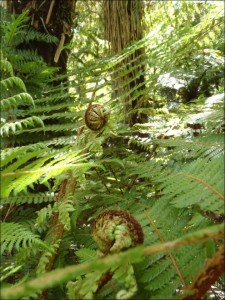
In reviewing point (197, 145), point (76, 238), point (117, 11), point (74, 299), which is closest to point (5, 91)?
point (76, 238)

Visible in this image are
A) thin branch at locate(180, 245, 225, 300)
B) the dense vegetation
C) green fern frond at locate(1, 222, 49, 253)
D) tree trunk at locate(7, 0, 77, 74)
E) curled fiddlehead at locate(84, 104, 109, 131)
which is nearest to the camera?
thin branch at locate(180, 245, 225, 300)

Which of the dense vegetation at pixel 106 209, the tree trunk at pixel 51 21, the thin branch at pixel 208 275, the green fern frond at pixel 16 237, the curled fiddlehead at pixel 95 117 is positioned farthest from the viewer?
the tree trunk at pixel 51 21

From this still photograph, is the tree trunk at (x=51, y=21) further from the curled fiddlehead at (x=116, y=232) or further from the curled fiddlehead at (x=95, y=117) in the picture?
the curled fiddlehead at (x=116, y=232)

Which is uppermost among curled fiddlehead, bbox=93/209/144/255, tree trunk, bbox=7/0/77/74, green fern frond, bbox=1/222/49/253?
tree trunk, bbox=7/0/77/74

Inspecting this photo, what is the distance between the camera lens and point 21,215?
1338 millimetres

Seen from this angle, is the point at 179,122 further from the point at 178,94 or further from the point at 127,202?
the point at 178,94

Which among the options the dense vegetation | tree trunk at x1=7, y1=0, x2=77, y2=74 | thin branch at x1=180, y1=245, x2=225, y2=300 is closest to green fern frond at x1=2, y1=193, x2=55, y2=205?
the dense vegetation

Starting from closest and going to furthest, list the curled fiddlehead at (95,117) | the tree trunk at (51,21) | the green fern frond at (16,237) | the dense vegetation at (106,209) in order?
the dense vegetation at (106,209)
the green fern frond at (16,237)
the curled fiddlehead at (95,117)
the tree trunk at (51,21)

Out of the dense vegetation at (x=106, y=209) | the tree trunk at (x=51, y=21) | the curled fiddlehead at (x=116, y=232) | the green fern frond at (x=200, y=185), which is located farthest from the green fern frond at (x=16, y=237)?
the tree trunk at (x=51, y=21)

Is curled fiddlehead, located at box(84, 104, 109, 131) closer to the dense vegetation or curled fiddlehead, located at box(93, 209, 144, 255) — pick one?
the dense vegetation

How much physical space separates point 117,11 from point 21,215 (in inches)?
75.7

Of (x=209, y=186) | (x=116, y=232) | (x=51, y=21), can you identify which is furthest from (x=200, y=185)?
(x=51, y=21)

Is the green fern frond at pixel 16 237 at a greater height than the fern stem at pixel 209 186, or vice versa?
the fern stem at pixel 209 186

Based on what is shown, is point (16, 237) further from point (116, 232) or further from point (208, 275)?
point (208, 275)
